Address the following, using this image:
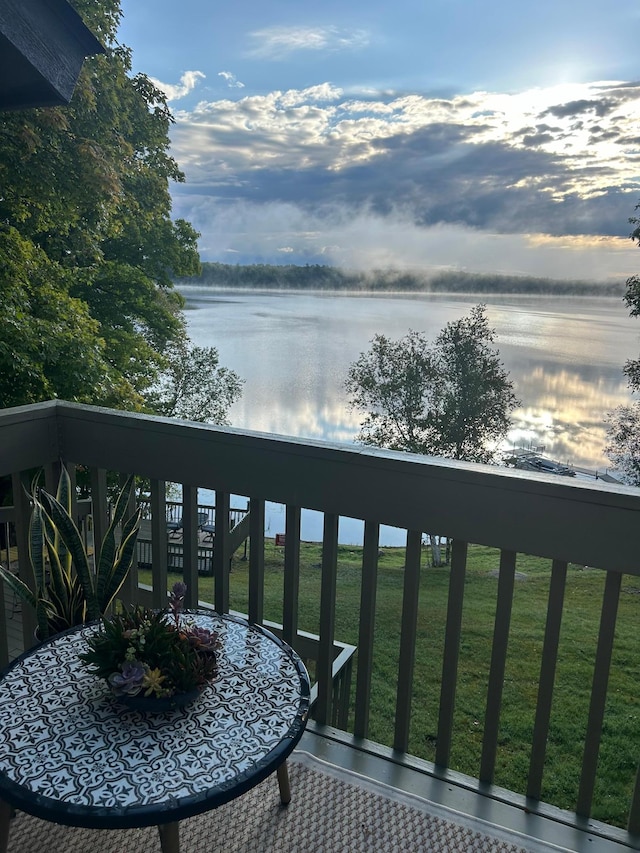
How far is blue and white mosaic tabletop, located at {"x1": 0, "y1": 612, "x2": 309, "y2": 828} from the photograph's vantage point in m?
0.94

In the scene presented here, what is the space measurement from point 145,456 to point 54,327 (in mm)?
6050

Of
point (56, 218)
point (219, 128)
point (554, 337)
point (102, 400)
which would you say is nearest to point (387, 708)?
point (554, 337)

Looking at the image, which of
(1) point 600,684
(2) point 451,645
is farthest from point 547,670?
(2) point 451,645

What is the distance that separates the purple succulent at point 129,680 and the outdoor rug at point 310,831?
57 centimetres

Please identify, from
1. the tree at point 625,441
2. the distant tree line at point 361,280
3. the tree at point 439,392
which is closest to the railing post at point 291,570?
the distant tree line at point 361,280

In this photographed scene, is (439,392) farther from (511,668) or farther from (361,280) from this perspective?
(511,668)

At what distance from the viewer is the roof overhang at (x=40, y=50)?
1.30m

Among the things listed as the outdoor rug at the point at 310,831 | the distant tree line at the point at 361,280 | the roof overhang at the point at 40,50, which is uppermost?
the roof overhang at the point at 40,50

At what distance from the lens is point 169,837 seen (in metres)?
1.04

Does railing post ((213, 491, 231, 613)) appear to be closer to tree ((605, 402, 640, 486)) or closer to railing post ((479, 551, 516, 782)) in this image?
railing post ((479, 551, 516, 782))

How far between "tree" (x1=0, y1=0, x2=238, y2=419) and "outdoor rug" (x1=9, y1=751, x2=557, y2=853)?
5.93 metres

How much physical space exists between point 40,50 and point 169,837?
1687 millimetres

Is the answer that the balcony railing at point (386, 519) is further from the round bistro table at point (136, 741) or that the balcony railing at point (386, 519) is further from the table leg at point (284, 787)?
the round bistro table at point (136, 741)

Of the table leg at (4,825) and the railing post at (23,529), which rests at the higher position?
the railing post at (23,529)
